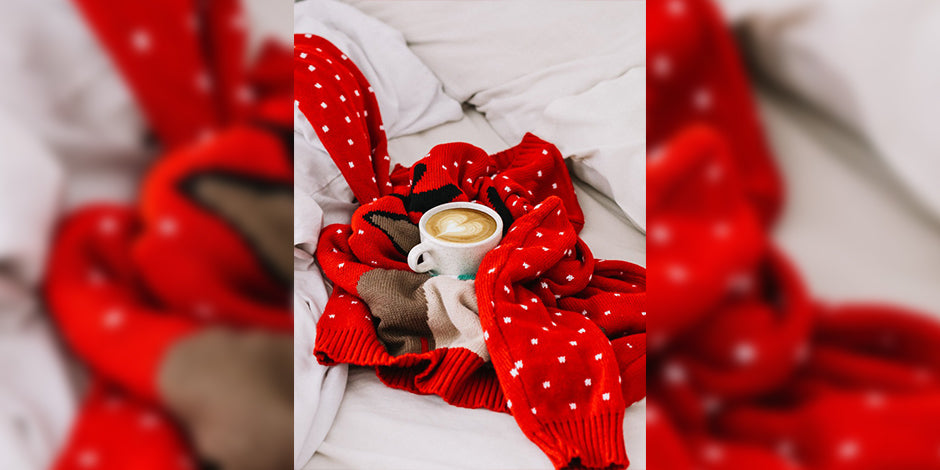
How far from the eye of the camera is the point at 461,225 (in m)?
0.49

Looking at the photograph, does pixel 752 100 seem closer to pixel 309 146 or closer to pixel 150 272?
pixel 150 272

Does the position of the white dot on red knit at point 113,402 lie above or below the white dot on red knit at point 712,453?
above

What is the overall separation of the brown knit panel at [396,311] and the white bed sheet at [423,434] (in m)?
0.03

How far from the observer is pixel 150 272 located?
175 mm

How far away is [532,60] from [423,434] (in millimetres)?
360

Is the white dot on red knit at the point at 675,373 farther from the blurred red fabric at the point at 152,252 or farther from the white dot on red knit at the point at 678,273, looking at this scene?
the blurred red fabric at the point at 152,252

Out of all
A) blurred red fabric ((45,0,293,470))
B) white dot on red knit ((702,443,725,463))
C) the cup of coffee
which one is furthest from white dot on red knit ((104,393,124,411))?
the cup of coffee

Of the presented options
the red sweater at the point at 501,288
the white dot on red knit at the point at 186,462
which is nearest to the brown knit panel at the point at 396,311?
the red sweater at the point at 501,288

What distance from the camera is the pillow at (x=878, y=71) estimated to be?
0.19m

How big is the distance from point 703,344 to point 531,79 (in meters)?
0.39

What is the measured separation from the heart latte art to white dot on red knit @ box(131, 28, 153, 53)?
0.31 meters

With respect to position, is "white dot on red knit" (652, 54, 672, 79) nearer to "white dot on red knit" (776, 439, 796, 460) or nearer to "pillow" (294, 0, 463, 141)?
"white dot on red knit" (776, 439, 796, 460)

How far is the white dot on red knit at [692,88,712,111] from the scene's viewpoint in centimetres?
19

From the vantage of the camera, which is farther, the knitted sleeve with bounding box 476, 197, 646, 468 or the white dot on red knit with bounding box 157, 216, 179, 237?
the knitted sleeve with bounding box 476, 197, 646, 468
